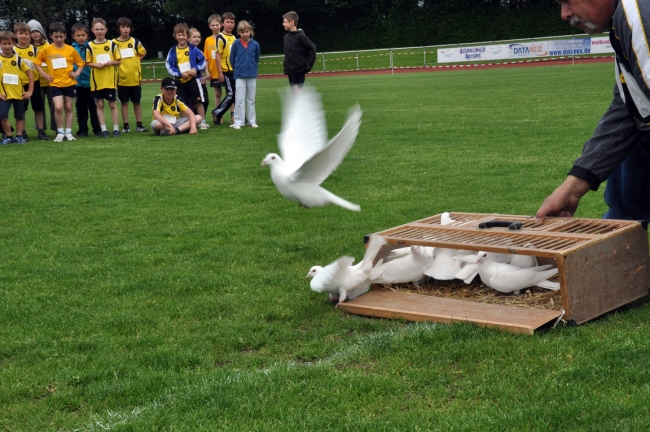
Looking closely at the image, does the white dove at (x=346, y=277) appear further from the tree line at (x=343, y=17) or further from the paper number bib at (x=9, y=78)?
the tree line at (x=343, y=17)

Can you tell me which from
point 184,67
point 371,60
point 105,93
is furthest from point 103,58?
point 371,60

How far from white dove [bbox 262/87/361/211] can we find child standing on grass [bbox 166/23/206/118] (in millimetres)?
9303

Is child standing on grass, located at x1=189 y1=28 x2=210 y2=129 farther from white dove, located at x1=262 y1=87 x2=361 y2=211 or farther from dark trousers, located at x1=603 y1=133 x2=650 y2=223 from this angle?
dark trousers, located at x1=603 y1=133 x2=650 y2=223

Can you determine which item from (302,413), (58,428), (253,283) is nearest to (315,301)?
(253,283)

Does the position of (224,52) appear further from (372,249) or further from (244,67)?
(372,249)

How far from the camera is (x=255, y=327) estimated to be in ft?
13.9

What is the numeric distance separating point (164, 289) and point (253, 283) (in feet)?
1.86

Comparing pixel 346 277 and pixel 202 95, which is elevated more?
pixel 202 95

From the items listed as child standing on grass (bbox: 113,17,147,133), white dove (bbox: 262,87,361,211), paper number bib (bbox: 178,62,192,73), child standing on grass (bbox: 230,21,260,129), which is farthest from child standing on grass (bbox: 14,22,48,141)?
white dove (bbox: 262,87,361,211)

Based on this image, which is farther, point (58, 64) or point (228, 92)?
point (228, 92)

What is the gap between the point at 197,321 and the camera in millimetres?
4418

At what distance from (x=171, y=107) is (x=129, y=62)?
3.77 ft

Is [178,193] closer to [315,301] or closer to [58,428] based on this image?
[315,301]

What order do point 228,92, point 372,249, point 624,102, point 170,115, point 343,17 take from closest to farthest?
1. point 624,102
2. point 372,249
3. point 170,115
4. point 228,92
5. point 343,17
